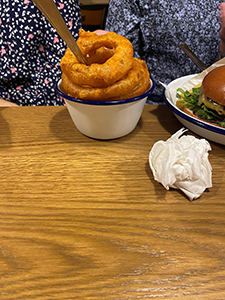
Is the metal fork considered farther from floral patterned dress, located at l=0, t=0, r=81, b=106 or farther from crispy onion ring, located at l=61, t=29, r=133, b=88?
floral patterned dress, located at l=0, t=0, r=81, b=106

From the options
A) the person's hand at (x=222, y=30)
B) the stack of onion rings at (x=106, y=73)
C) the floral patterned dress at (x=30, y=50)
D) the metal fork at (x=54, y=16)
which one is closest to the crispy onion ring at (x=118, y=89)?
the stack of onion rings at (x=106, y=73)

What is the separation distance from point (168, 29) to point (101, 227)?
131cm

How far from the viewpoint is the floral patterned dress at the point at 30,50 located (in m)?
1.33

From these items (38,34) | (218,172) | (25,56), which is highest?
(38,34)

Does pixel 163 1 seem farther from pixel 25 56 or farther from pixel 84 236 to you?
pixel 84 236

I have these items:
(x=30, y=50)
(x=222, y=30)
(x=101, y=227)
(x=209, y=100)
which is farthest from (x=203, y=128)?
(x=30, y=50)

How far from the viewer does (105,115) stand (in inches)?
27.7

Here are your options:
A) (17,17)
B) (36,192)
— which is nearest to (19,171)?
(36,192)

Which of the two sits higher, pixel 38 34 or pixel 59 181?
pixel 38 34

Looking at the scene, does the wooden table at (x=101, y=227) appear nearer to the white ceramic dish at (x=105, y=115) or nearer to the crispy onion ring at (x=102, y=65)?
the white ceramic dish at (x=105, y=115)

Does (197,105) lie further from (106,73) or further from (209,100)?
(106,73)

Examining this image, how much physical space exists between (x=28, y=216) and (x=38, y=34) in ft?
3.98

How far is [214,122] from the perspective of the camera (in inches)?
33.2

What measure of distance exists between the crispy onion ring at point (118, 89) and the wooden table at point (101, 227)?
0.58ft
